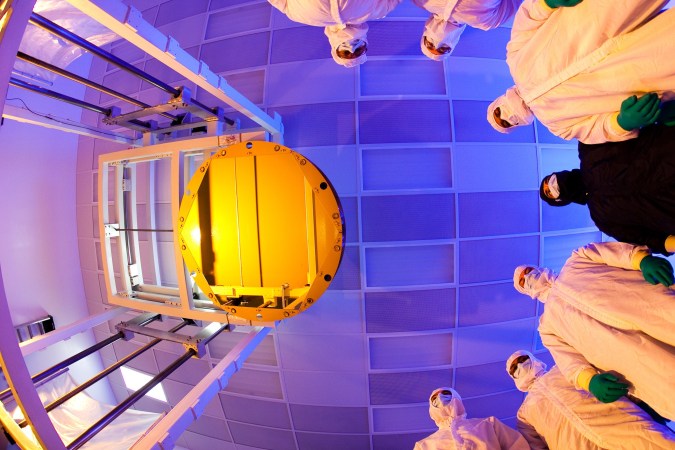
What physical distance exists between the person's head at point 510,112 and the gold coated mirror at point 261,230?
1.19m

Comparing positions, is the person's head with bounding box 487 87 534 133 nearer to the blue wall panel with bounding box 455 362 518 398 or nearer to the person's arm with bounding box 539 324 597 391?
the person's arm with bounding box 539 324 597 391

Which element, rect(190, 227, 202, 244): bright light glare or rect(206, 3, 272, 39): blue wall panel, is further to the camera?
rect(206, 3, 272, 39): blue wall panel

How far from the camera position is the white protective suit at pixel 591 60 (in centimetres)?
97

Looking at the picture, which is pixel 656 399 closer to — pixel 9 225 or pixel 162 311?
pixel 162 311

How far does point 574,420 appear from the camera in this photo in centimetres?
160

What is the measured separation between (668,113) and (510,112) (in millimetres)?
658

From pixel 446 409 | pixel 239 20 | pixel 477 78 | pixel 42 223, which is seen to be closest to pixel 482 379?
pixel 446 409

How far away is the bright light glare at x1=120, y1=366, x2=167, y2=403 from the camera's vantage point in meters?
3.30

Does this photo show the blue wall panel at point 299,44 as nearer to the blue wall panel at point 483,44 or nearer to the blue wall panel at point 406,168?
the blue wall panel at point 406,168

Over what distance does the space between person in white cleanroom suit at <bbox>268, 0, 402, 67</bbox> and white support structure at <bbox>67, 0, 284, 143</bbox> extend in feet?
1.93

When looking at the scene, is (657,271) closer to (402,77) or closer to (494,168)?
(494,168)

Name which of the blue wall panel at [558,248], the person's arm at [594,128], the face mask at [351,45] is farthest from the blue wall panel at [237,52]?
the blue wall panel at [558,248]

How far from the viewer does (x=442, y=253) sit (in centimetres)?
241

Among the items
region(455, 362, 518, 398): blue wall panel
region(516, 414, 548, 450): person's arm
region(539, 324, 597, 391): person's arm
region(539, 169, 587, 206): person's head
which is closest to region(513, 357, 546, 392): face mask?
region(516, 414, 548, 450): person's arm
